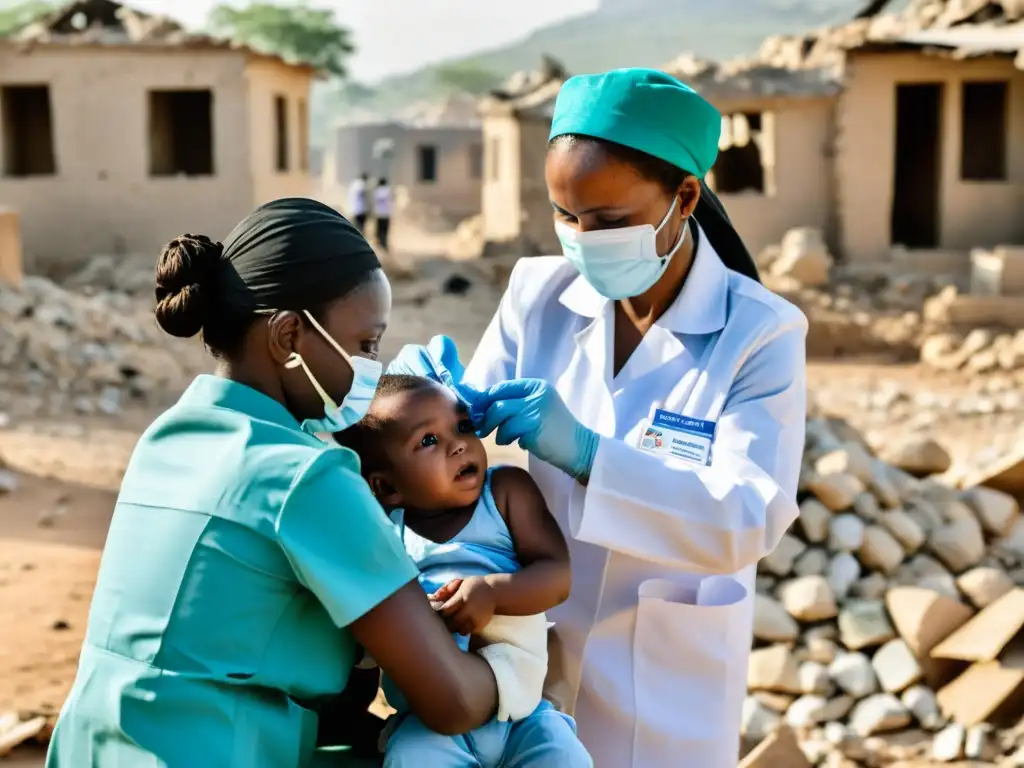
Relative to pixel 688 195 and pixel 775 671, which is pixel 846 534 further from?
pixel 688 195

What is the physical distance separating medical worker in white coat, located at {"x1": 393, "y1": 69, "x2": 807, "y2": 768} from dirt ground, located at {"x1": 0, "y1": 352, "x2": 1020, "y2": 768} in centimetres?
256

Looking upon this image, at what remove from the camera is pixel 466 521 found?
240 cm

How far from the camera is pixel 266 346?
2.02 metres

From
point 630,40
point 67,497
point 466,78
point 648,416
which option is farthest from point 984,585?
point 630,40

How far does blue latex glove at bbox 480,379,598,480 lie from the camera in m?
2.35

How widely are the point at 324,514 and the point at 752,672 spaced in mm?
4083

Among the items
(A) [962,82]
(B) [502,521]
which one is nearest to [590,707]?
(B) [502,521]

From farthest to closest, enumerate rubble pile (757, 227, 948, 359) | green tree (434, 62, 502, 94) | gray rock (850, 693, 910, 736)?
green tree (434, 62, 502, 94), rubble pile (757, 227, 948, 359), gray rock (850, 693, 910, 736)

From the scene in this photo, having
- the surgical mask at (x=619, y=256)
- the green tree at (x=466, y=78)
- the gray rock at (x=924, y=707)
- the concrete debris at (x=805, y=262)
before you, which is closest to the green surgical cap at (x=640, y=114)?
the surgical mask at (x=619, y=256)

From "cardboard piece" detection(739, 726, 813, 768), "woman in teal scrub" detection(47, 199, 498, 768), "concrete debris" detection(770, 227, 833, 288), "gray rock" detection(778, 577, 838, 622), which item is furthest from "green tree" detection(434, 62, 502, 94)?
"woman in teal scrub" detection(47, 199, 498, 768)

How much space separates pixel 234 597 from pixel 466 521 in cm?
68

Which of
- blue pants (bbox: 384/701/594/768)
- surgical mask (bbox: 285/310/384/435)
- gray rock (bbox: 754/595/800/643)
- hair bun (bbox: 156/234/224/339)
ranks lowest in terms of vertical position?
gray rock (bbox: 754/595/800/643)

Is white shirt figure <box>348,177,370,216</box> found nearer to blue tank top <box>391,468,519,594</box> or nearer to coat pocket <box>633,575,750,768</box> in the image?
coat pocket <box>633,575,750,768</box>

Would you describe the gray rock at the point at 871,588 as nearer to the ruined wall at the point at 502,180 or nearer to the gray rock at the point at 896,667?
the gray rock at the point at 896,667
